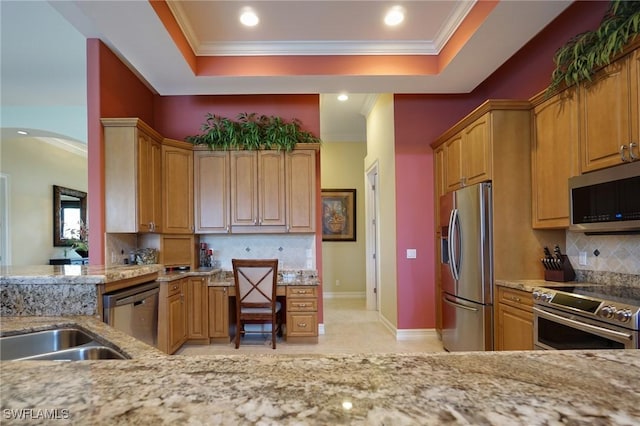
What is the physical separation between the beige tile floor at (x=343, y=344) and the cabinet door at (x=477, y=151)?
1974 mm

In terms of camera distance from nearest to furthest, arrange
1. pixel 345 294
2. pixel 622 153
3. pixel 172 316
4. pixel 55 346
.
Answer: pixel 55 346 < pixel 622 153 < pixel 172 316 < pixel 345 294

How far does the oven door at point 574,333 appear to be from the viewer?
5.62ft

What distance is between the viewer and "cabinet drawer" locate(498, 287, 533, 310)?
245 cm

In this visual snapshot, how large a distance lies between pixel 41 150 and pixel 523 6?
775 centimetres

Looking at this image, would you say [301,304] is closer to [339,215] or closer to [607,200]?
[607,200]

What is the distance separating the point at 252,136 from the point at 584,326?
3.62m

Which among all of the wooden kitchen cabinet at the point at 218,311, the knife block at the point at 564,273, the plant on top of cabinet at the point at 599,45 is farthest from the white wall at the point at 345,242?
the plant on top of cabinet at the point at 599,45

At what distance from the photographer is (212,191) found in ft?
13.4

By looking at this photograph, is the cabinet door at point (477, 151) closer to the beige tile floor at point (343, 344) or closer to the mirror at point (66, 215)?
the beige tile floor at point (343, 344)

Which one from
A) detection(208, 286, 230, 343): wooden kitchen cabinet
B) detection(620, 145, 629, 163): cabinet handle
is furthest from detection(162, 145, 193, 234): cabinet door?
detection(620, 145, 629, 163): cabinet handle

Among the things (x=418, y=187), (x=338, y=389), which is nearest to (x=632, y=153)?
(x=418, y=187)

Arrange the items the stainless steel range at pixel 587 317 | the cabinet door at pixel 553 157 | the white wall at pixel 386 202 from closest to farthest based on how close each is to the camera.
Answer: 1. the stainless steel range at pixel 587 317
2. the cabinet door at pixel 553 157
3. the white wall at pixel 386 202

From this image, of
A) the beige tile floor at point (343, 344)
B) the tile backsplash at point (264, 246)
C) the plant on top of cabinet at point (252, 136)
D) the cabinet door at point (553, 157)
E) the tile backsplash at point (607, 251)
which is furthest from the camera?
the tile backsplash at point (264, 246)

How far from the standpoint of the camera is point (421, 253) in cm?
411
